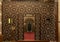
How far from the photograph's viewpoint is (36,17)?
3736 millimetres

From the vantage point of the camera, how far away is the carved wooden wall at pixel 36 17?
12.2 ft

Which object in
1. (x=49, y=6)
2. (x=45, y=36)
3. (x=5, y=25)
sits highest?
(x=49, y=6)

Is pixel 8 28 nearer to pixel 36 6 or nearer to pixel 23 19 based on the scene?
pixel 23 19

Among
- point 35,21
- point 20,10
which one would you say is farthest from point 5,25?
point 35,21

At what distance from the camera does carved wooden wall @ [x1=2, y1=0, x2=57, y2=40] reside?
146 inches

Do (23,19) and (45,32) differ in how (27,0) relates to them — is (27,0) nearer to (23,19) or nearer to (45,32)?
(23,19)

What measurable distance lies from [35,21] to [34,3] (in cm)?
49

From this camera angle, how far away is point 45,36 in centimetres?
377

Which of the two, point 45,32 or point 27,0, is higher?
point 27,0

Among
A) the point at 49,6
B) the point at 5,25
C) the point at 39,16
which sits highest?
the point at 49,6

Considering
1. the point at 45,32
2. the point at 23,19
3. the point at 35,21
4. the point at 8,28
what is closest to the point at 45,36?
the point at 45,32

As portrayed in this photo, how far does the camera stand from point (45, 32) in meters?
3.79

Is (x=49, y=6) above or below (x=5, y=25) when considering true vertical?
above

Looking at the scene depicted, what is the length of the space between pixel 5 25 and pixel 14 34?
34 centimetres
